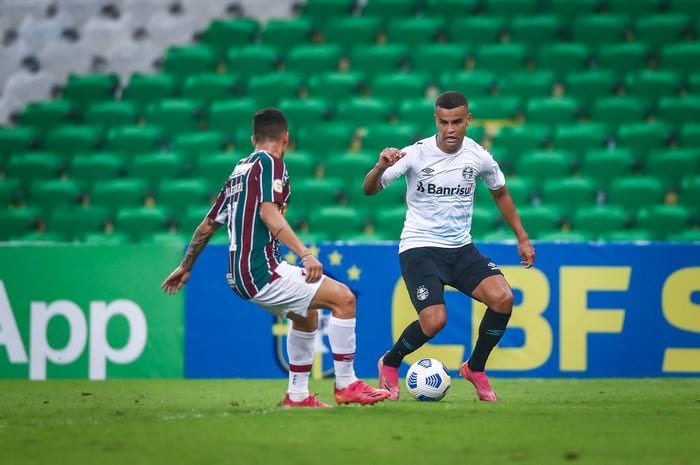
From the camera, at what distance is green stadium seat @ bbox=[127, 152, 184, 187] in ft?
48.1

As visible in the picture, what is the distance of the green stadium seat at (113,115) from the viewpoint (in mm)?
15852

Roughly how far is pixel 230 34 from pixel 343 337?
404 inches

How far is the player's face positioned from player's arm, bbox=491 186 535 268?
2.05 feet

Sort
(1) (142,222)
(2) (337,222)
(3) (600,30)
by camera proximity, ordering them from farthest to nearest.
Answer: (3) (600,30), (1) (142,222), (2) (337,222)

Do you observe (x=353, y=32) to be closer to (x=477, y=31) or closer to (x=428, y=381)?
(x=477, y=31)

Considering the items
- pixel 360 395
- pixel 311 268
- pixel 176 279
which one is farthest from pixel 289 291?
pixel 176 279

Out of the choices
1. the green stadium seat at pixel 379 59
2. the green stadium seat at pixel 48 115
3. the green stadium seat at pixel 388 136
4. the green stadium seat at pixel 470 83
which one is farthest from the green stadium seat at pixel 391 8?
the green stadium seat at pixel 48 115

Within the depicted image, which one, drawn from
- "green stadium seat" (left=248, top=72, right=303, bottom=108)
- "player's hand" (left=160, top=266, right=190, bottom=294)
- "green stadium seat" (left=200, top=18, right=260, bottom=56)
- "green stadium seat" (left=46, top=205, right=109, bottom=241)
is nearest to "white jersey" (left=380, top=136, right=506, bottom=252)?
"player's hand" (left=160, top=266, right=190, bottom=294)

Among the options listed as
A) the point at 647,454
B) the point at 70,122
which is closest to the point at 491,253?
the point at 647,454

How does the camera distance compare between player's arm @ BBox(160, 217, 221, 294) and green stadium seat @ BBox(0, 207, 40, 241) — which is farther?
green stadium seat @ BBox(0, 207, 40, 241)

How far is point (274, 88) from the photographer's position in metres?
15.5

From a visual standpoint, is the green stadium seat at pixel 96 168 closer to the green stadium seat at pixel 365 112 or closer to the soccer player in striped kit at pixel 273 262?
the green stadium seat at pixel 365 112

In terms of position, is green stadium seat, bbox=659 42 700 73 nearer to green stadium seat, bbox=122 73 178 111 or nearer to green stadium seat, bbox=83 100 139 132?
green stadium seat, bbox=122 73 178 111

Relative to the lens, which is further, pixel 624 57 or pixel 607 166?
pixel 624 57
